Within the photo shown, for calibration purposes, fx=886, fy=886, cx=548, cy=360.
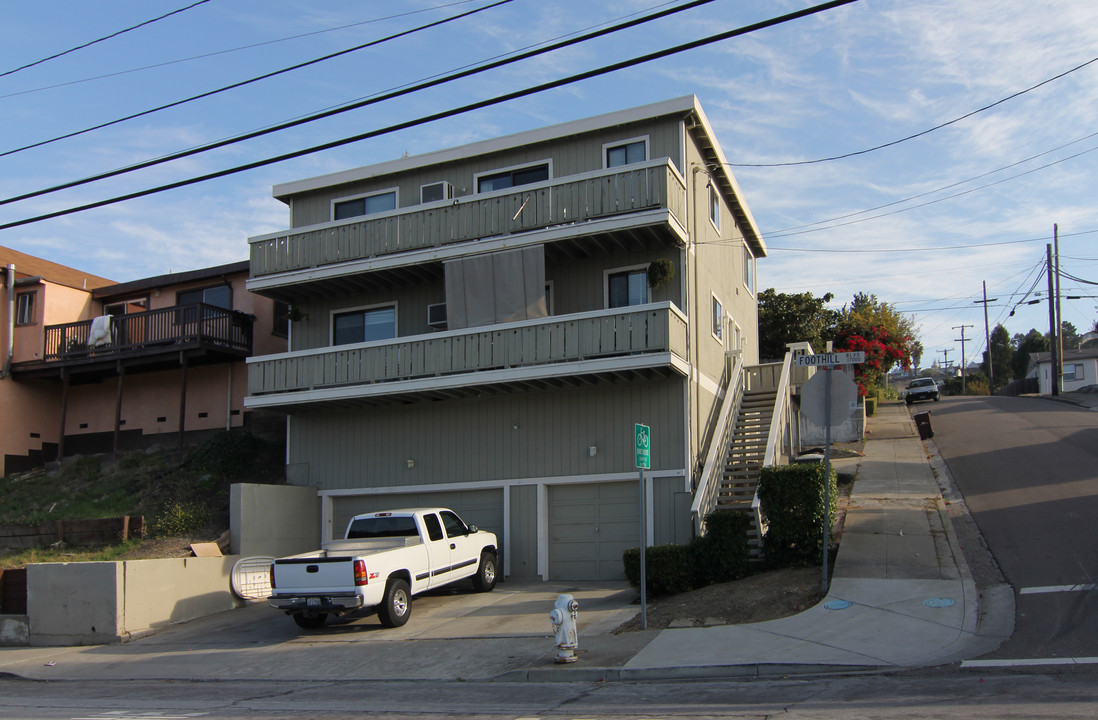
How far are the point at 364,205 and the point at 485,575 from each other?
988cm

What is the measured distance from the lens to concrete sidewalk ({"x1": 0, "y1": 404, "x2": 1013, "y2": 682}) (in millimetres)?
9805

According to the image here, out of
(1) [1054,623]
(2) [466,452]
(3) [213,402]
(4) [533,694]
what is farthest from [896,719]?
(3) [213,402]

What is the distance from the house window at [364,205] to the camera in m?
21.2

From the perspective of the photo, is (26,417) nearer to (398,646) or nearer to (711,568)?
(398,646)

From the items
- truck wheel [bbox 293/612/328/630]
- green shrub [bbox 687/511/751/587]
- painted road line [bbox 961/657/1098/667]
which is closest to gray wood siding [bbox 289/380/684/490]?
green shrub [bbox 687/511/751/587]

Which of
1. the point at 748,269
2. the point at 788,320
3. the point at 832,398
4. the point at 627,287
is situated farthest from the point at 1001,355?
the point at 832,398

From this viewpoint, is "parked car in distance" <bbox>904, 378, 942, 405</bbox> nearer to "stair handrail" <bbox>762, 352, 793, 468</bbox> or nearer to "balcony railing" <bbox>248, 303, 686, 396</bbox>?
"stair handrail" <bbox>762, 352, 793, 468</bbox>

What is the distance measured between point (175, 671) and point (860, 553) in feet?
33.1

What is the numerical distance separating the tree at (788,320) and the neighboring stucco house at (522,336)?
15.4 metres

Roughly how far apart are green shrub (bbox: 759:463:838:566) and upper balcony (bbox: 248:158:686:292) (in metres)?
5.66

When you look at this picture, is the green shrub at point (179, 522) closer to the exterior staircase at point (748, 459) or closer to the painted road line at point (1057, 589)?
the exterior staircase at point (748, 459)

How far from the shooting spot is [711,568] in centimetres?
1411

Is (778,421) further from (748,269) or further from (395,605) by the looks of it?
(748,269)

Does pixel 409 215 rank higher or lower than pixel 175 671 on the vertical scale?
higher
